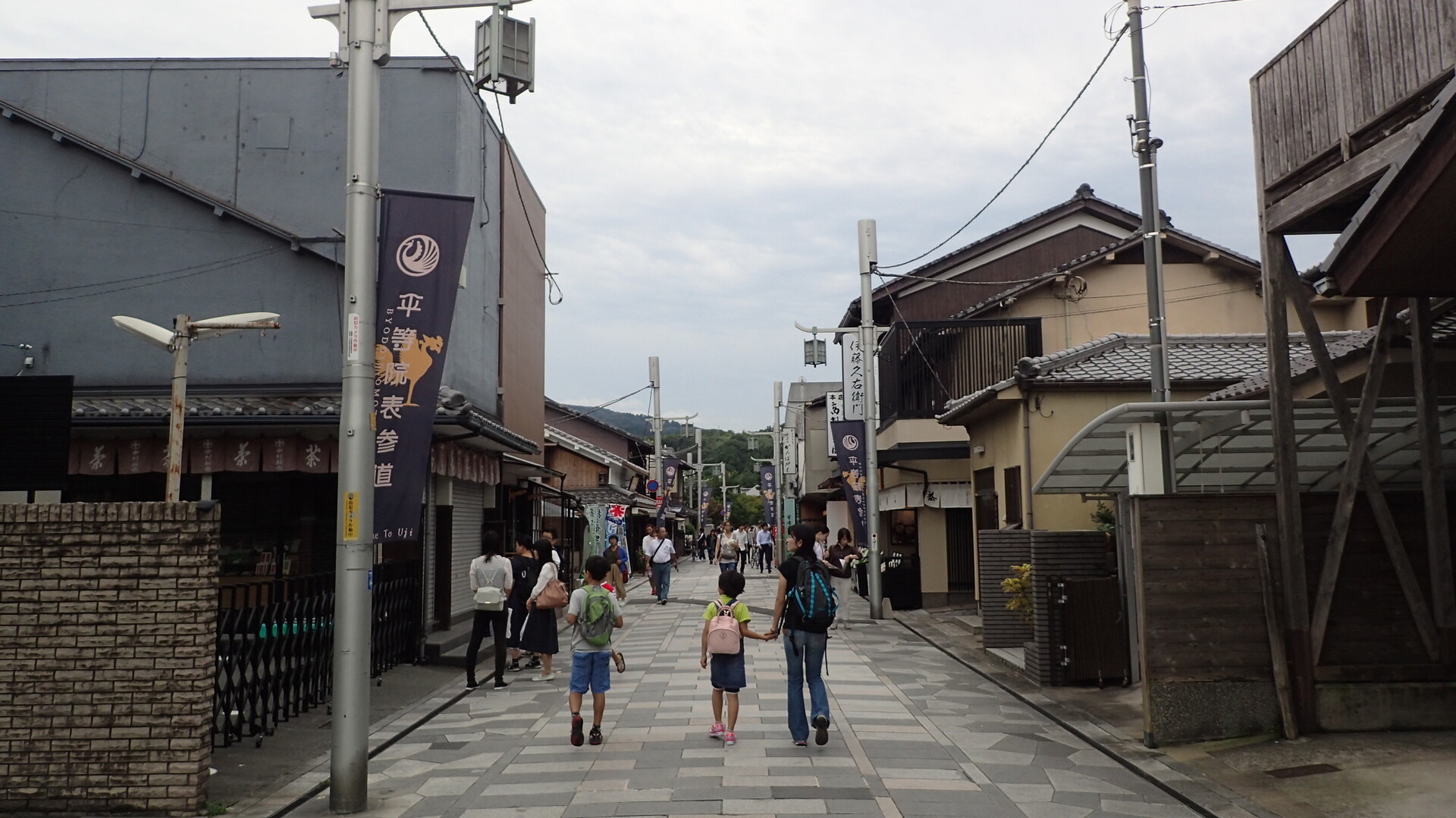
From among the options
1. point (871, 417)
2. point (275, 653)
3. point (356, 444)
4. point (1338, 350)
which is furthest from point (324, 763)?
point (871, 417)

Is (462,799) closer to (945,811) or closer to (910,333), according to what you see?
(945,811)

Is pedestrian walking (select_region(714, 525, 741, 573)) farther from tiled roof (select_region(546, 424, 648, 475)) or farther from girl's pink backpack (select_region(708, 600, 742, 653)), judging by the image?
girl's pink backpack (select_region(708, 600, 742, 653))

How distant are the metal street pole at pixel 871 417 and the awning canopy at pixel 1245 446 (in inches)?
401

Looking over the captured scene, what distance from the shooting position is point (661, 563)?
89.1ft

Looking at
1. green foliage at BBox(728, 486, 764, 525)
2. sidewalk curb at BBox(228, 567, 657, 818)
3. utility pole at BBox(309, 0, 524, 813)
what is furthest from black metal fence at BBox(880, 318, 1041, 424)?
green foliage at BBox(728, 486, 764, 525)

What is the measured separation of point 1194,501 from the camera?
10.1 meters

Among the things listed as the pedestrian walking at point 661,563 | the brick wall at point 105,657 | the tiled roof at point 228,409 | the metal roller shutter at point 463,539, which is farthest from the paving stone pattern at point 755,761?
the pedestrian walking at point 661,563

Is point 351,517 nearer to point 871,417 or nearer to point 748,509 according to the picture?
point 871,417

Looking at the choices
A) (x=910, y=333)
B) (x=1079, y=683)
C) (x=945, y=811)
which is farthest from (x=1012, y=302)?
(x=945, y=811)

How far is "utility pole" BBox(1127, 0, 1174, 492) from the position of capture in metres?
11.8

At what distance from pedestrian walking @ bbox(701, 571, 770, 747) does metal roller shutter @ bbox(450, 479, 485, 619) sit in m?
9.98

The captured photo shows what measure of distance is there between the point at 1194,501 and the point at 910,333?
16.3 meters

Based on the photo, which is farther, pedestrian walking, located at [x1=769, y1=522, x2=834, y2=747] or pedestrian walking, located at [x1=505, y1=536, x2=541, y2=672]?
pedestrian walking, located at [x1=505, y1=536, x2=541, y2=672]

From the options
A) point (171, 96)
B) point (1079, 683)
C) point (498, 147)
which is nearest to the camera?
point (1079, 683)
